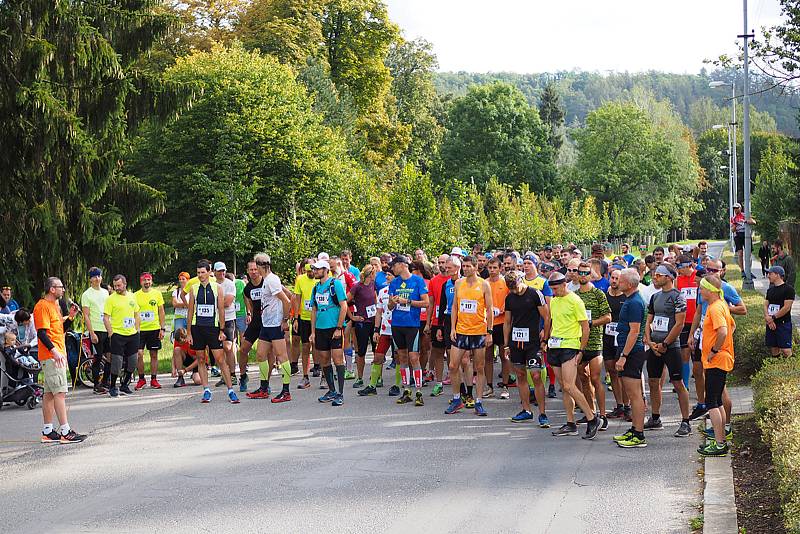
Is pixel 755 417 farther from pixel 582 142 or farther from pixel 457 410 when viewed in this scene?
pixel 582 142

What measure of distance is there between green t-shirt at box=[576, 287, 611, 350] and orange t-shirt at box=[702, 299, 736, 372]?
1656mm

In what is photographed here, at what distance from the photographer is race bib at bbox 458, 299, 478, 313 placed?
42.2ft

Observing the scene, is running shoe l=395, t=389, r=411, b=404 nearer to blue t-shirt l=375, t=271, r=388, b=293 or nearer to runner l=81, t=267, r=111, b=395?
blue t-shirt l=375, t=271, r=388, b=293

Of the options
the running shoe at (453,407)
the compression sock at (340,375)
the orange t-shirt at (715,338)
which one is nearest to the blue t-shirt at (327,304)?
the compression sock at (340,375)

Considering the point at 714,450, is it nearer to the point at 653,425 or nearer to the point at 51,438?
the point at 653,425

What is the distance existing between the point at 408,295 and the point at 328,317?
1.20 m

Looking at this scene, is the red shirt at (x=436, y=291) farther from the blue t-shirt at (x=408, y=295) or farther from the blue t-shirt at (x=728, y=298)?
the blue t-shirt at (x=728, y=298)

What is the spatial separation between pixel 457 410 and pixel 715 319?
433cm

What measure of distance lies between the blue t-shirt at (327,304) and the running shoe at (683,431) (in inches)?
196

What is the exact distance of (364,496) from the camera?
866 centimetres

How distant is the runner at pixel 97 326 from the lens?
631 inches

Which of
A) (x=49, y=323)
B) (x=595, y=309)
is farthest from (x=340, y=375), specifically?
(x=49, y=323)

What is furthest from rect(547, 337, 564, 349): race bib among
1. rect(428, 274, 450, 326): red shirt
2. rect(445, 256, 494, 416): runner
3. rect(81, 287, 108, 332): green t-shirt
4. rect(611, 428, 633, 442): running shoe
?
rect(81, 287, 108, 332): green t-shirt

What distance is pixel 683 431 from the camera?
36.9 ft
